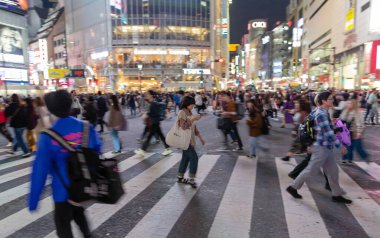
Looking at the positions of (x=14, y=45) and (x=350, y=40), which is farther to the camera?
(x=14, y=45)

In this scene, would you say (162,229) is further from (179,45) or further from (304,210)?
(179,45)

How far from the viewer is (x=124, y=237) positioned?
3.81 meters

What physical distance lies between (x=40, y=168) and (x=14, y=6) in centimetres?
6781

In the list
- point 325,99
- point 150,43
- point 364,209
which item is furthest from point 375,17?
point 150,43

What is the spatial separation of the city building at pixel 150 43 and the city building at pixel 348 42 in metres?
24.6


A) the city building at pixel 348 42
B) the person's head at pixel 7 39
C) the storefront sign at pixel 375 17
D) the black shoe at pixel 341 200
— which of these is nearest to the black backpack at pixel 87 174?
the black shoe at pixel 341 200

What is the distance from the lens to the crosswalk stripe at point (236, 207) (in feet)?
12.9

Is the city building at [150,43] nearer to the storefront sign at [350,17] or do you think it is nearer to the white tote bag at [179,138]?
the storefront sign at [350,17]

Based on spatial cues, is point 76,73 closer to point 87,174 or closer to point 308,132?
point 308,132

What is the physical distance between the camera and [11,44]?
5694 cm

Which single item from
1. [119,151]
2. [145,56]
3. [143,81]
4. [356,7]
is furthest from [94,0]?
[119,151]

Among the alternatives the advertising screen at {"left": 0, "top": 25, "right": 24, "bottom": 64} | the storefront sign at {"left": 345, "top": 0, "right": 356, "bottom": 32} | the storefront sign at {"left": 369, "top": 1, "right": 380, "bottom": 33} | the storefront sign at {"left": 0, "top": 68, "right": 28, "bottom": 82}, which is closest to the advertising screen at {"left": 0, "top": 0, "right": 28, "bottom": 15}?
the advertising screen at {"left": 0, "top": 25, "right": 24, "bottom": 64}

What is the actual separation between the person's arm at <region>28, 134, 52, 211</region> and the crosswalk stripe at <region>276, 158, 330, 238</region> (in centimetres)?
297

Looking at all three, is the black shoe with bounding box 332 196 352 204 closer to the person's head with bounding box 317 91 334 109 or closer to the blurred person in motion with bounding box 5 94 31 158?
the person's head with bounding box 317 91 334 109
